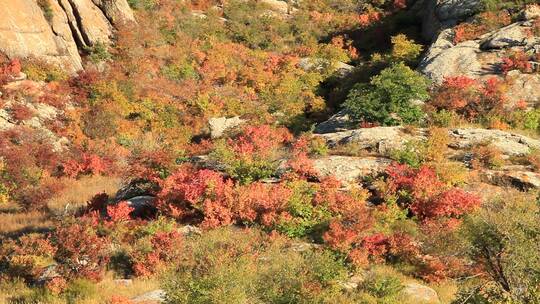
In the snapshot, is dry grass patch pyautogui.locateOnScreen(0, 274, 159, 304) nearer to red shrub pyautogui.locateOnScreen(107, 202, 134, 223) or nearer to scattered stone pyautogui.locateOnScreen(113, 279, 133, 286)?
scattered stone pyautogui.locateOnScreen(113, 279, 133, 286)

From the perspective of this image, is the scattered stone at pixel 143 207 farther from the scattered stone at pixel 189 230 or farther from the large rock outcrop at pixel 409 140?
the large rock outcrop at pixel 409 140

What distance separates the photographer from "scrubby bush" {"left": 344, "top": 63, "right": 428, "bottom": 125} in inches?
842

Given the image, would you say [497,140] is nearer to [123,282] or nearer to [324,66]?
[123,282]

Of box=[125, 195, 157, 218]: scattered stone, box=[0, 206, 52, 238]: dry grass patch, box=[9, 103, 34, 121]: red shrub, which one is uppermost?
box=[125, 195, 157, 218]: scattered stone

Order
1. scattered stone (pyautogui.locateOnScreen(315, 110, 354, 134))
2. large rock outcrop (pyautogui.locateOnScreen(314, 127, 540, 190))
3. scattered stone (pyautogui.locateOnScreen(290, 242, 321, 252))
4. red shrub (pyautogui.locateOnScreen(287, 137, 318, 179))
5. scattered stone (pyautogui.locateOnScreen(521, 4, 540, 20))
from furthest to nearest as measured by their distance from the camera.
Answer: scattered stone (pyautogui.locateOnScreen(521, 4, 540, 20))
scattered stone (pyautogui.locateOnScreen(315, 110, 354, 134))
red shrub (pyautogui.locateOnScreen(287, 137, 318, 179))
large rock outcrop (pyautogui.locateOnScreen(314, 127, 540, 190))
scattered stone (pyautogui.locateOnScreen(290, 242, 321, 252))

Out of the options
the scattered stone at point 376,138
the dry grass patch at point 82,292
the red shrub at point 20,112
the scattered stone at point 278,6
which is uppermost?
the scattered stone at point 278,6

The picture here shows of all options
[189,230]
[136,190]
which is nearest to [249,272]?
[189,230]

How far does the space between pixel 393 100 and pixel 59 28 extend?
21.5m

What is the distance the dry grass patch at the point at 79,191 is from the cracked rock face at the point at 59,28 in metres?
10.1

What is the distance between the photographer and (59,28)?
3086 centimetres

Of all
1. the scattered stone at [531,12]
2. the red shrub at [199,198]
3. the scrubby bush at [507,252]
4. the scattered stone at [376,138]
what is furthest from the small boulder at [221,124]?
the scrubby bush at [507,252]

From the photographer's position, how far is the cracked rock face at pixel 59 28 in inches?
1129

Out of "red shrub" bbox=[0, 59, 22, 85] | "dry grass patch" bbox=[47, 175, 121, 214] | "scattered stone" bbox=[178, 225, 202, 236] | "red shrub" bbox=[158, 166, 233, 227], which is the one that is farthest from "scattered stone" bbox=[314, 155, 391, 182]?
"red shrub" bbox=[0, 59, 22, 85]

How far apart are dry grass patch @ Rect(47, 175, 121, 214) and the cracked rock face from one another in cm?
1009
